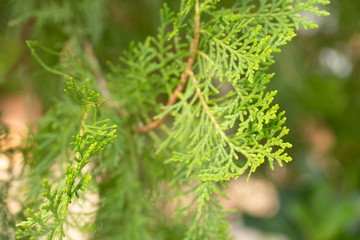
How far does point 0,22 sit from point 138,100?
0.60 meters

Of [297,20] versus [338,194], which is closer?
[297,20]

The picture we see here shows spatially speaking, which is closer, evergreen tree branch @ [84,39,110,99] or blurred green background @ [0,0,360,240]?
evergreen tree branch @ [84,39,110,99]

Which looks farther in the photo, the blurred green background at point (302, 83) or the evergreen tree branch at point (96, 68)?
Answer: the blurred green background at point (302, 83)

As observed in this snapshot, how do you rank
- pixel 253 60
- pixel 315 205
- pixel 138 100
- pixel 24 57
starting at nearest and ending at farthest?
pixel 253 60, pixel 138 100, pixel 24 57, pixel 315 205

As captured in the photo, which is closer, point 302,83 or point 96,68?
point 96,68

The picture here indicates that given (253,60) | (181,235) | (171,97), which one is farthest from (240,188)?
(253,60)

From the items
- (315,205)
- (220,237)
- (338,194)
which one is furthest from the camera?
(338,194)

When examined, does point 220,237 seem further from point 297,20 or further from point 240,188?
point 240,188

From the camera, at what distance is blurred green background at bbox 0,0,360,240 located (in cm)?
97

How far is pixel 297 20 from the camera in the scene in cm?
51

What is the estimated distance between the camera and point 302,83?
122cm

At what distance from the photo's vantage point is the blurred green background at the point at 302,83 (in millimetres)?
969

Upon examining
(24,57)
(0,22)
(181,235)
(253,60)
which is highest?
(0,22)

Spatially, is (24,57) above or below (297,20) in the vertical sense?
above
